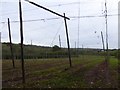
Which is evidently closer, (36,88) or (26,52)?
(36,88)

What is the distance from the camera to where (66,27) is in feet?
91.0

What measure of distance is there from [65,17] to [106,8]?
952cm

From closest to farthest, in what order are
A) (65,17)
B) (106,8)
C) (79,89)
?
(79,89) → (106,8) → (65,17)

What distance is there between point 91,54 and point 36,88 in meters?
74.8

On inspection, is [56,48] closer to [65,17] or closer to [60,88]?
[65,17]

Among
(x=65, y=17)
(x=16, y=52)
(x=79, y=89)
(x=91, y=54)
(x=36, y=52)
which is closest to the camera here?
(x=79, y=89)

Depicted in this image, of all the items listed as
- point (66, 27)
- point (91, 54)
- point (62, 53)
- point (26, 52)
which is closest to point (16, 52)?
point (26, 52)

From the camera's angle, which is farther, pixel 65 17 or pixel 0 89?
pixel 65 17

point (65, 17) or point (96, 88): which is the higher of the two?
point (65, 17)

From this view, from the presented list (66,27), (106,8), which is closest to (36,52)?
(66,27)

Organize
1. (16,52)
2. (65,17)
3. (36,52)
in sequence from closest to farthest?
(65,17) → (16,52) → (36,52)

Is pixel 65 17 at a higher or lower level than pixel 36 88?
higher

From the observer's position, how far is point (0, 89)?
14.4 meters

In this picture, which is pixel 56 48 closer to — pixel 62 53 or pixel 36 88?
pixel 62 53
